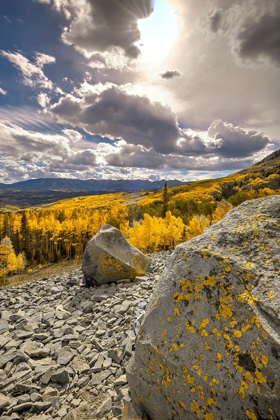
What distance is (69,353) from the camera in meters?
6.43

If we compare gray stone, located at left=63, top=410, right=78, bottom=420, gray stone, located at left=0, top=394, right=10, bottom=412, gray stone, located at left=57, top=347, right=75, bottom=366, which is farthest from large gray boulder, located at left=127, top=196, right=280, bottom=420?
gray stone, located at left=0, top=394, right=10, bottom=412

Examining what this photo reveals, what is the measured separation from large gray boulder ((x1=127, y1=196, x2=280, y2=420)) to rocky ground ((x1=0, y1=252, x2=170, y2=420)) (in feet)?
5.50

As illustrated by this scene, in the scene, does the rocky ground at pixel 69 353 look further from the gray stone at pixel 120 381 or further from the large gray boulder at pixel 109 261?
the large gray boulder at pixel 109 261

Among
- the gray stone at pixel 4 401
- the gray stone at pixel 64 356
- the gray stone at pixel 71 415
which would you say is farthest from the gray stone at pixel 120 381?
the gray stone at pixel 4 401

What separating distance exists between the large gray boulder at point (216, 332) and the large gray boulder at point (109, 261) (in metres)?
8.71

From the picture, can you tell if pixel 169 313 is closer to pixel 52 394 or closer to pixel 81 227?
pixel 52 394

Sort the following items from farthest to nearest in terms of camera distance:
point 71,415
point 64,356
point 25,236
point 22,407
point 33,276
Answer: point 25,236 < point 33,276 < point 64,356 < point 22,407 < point 71,415

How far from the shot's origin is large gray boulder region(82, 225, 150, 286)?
12.5 metres

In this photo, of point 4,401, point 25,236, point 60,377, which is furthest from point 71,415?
point 25,236

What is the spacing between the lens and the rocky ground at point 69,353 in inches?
Answer: 183

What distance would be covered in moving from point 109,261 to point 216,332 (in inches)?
400

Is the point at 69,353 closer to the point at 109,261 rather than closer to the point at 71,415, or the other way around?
the point at 71,415

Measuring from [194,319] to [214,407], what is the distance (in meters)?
1.13

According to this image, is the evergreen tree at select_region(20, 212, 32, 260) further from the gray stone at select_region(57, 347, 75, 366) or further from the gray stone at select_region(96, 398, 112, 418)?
the gray stone at select_region(96, 398, 112, 418)
